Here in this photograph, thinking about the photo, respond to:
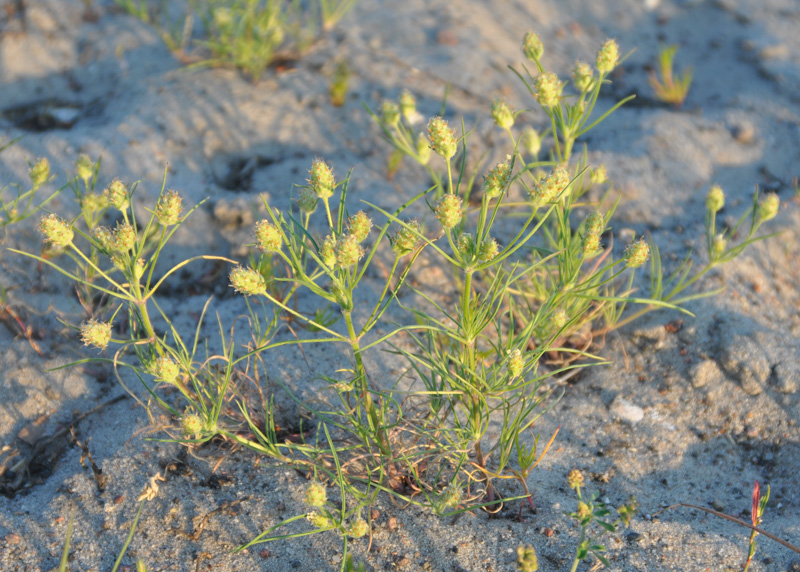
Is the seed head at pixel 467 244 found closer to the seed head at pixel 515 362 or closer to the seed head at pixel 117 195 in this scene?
the seed head at pixel 515 362

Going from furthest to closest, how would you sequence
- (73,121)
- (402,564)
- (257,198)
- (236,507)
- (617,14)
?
(617,14) < (73,121) < (257,198) < (236,507) < (402,564)

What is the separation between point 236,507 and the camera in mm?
1988

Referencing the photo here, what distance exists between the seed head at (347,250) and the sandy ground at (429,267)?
2.62ft

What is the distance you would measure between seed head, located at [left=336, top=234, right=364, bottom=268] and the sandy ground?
80 cm

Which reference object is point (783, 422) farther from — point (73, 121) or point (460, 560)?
point (73, 121)

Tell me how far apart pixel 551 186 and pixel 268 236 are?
677 millimetres

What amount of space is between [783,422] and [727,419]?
0.18 meters

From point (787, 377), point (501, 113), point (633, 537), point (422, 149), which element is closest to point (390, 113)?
point (422, 149)

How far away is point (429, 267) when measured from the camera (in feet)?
8.92

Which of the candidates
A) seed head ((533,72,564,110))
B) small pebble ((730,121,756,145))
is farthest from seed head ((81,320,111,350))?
small pebble ((730,121,756,145))

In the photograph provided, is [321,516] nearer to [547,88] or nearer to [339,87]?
[547,88]

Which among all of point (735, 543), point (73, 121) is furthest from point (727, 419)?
point (73, 121)

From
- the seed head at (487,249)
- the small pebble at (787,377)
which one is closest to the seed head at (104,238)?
the seed head at (487,249)

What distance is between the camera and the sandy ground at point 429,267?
6.35 feet
